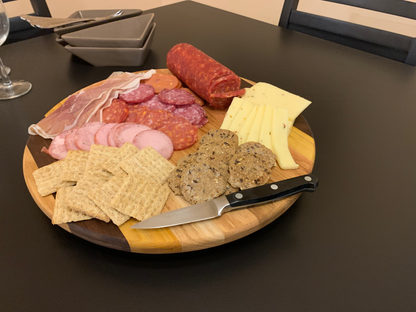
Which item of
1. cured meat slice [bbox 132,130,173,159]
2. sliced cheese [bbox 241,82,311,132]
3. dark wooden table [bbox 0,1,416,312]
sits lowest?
dark wooden table [bbox 0,1,416,312]

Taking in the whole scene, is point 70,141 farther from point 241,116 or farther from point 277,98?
point 277,98

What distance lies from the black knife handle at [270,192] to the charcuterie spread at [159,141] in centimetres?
5

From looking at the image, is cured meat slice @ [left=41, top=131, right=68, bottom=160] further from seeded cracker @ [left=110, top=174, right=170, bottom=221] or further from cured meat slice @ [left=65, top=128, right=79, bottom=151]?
seeded cracker @ [left=110, top=174, right=170, bottom=221]

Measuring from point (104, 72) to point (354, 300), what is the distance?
1.78 metres

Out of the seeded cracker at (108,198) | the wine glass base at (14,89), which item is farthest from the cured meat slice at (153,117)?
the wine glass base at (14,89)

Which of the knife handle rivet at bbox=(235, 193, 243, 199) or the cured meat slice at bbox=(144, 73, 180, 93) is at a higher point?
the cured meat slice at bbox=(144, 73, 180, 93)

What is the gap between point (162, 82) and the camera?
1551 millimetres

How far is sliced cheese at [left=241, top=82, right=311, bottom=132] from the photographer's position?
4.33 feet

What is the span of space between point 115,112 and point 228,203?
747mm

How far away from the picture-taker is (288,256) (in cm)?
87

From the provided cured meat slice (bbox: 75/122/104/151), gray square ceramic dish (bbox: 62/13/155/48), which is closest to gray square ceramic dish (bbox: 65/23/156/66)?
gray square ceramic dish (bbox: 62/13/155/48)

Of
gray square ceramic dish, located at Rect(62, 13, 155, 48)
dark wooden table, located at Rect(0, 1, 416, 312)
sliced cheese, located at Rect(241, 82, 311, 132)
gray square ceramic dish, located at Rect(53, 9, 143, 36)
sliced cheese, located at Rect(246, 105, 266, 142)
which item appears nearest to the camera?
dark wooden table, located at Rect(0, 1, 416, 312)

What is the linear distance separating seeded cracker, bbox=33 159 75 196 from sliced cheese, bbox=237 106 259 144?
26.4 inches

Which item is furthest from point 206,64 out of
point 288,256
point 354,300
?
point 354,300
